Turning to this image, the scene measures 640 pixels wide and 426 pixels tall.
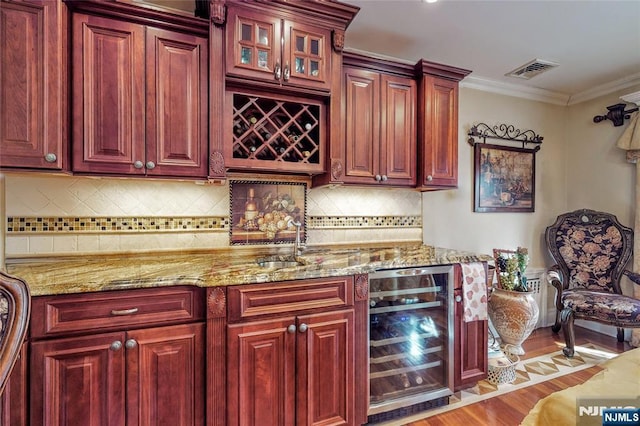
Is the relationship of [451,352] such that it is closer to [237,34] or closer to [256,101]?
[256,101]

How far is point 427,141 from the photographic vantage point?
7.34 ft

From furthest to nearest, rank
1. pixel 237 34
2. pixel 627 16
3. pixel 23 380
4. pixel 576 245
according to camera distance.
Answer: pixel 576 245, pixel 627 16, pixel 237 34, pixel 23 380

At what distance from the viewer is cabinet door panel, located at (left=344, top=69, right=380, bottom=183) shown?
2078 mm

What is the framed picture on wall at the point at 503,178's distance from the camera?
2966mm

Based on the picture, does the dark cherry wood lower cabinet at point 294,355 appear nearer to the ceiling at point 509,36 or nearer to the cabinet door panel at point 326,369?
the cabinet door panel at point 326,369

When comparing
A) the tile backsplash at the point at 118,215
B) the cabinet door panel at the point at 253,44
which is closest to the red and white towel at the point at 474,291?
the tile backsplash at the point at 118,215

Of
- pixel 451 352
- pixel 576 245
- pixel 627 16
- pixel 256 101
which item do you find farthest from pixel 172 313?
pixel 576 245

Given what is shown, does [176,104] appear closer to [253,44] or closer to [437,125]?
[253,44]

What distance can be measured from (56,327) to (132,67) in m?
1.34

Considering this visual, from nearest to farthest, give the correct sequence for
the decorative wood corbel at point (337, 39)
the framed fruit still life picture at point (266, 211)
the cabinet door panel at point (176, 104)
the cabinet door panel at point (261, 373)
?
the cabinet door panel at point (261, 373) < the cabinet door panel at point (176, 104) < the decorative wood corbel at point (337, 39) < the framed fruit still life picture at point (266, 211)

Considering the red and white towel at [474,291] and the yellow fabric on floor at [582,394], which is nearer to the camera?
the yellow fabric on floor at [582,394]

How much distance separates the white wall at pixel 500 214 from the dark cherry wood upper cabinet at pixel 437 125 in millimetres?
494

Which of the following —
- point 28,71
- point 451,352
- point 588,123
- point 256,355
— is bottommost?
point 451,352

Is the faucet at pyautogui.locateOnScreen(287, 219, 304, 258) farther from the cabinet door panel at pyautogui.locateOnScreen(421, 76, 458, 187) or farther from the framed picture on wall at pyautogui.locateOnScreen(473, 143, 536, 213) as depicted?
the framed picture on wall at pyautogui.locateOnScreen(473, 143, 536, 213)
